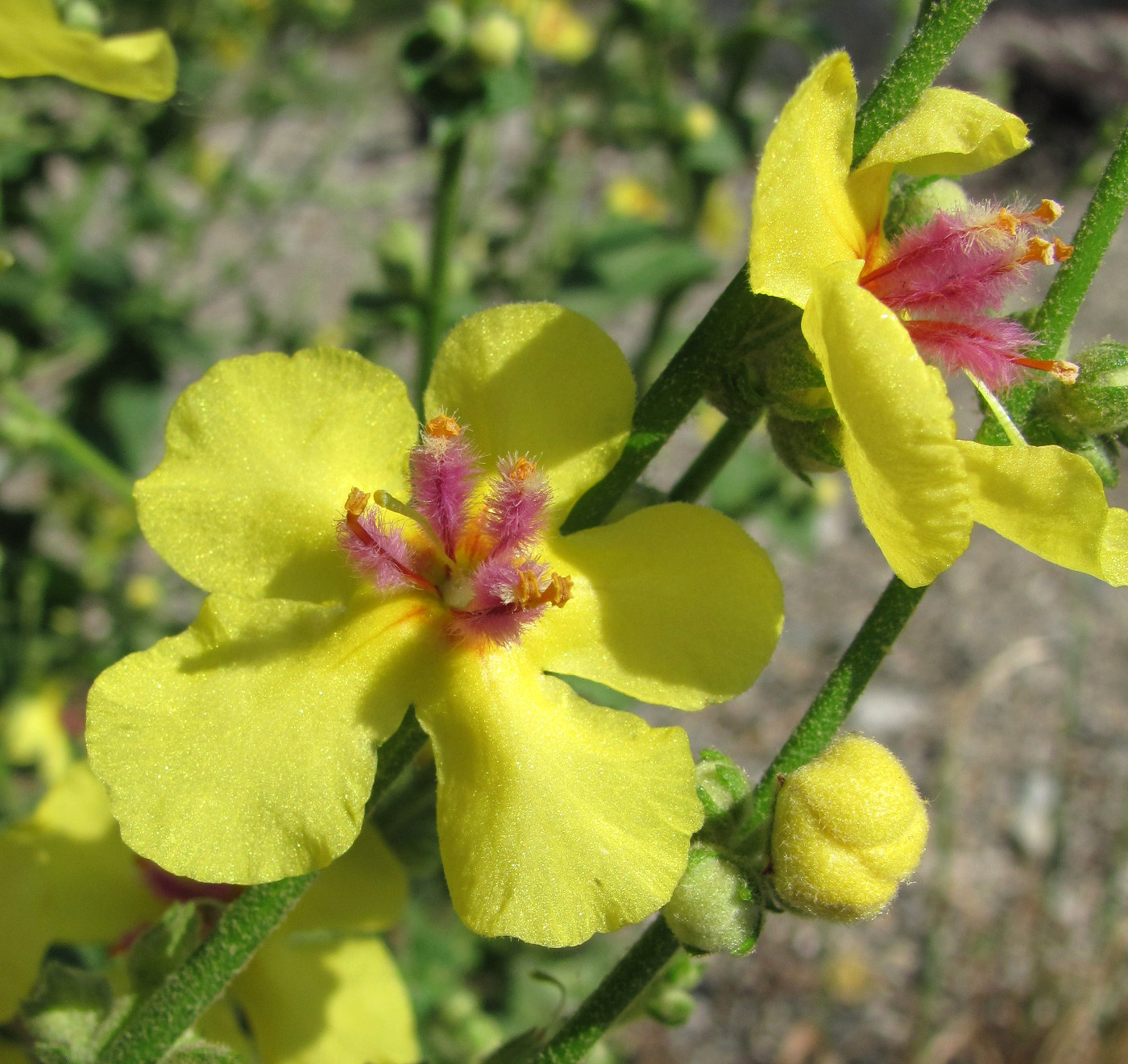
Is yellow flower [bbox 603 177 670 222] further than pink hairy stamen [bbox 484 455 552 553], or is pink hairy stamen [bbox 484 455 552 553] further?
yellow flower [bbox 603 177 670 222]

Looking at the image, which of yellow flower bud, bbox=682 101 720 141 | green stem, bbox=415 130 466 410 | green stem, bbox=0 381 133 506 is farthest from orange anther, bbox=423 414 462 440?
yellow flower bud, bbox=682 101 720 141

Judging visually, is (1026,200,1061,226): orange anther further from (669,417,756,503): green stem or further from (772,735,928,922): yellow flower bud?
(772,735,928,922): yellow flower bud

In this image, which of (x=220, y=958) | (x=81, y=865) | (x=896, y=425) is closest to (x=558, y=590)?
(x=896, y=425)

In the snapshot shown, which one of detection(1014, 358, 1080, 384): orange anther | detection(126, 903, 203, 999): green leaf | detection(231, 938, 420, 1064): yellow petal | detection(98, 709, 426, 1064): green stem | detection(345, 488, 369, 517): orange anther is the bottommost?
detection(231, 938, 420, 1064): yellow petal

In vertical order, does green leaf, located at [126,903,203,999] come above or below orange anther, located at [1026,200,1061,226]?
below

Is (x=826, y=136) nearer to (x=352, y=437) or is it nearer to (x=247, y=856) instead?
(x=352, y=437)

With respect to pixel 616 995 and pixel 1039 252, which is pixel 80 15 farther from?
pixel 616 995
